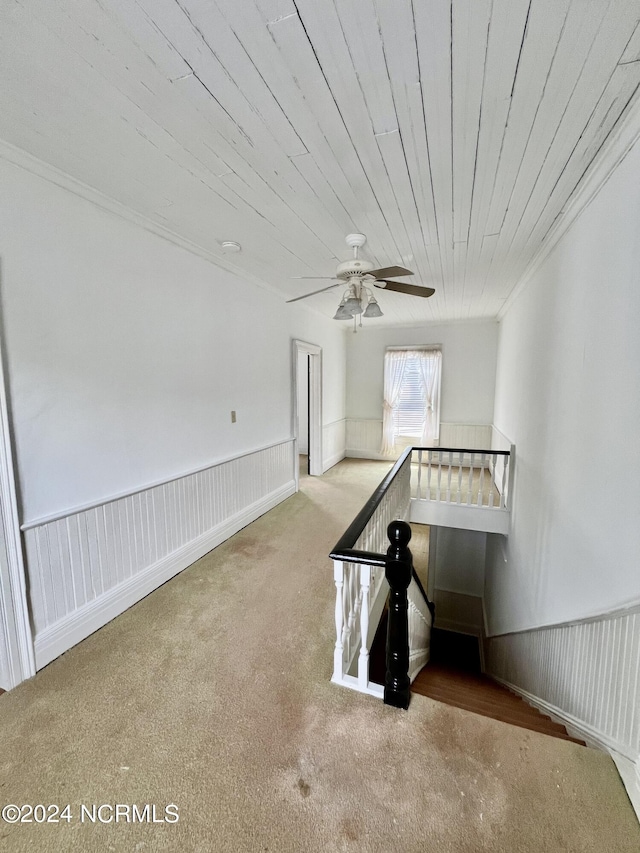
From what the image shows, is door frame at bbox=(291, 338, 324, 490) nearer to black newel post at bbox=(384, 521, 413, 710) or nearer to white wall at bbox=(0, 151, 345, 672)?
white wall at bbox=(0, 151, 345, 672)

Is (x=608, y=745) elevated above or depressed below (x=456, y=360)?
below

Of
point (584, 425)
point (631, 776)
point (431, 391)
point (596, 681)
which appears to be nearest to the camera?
point (631, 776)

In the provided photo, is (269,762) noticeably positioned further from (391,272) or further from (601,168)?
(601,168)

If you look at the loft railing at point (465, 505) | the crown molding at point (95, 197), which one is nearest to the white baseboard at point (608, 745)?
the loft railing at point (465, 505)

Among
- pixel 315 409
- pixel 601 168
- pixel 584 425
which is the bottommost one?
pixel 315 409

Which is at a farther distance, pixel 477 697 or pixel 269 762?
pixel 477 697

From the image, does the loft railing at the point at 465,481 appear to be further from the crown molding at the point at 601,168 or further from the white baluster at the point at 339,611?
the white baluster at the point at 339,611

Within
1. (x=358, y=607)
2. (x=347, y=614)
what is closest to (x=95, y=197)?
(x=347, y=614)

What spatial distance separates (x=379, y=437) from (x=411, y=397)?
3.23 feet

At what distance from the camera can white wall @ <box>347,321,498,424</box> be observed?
19.1ft

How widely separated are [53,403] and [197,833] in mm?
1906

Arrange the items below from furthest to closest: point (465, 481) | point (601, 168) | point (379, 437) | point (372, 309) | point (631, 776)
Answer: point (379, 437) < point (465, 481) < point (372, 309) < point (601, 168) < point (631, 776)

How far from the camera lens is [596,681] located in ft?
4.88

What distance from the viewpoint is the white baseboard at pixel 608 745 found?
1.12 metres
